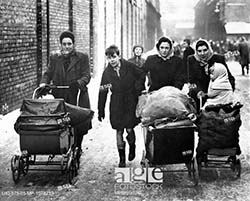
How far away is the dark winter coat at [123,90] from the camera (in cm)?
711

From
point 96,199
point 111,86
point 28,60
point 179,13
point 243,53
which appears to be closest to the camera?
point 96,199

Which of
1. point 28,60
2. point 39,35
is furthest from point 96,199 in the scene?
point 39,35

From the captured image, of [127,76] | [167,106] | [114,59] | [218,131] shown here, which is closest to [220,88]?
[218,131]

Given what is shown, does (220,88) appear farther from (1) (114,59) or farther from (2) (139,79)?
(1) (114,59)

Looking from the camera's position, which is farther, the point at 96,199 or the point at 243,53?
the point at 243,53

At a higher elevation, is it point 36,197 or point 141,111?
point 141,111

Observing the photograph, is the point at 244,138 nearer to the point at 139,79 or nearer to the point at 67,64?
→ the point at 139,79

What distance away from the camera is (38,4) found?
13.0 m

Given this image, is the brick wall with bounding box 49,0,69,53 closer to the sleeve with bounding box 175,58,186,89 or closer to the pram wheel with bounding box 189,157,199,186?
the sleeve with bounding box 175,58,186,89

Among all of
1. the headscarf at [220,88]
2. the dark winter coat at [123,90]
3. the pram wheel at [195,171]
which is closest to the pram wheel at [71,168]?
the dark winter coat at [123,90]

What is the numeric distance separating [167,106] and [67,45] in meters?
1.78

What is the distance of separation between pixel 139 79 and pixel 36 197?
223 centimetres

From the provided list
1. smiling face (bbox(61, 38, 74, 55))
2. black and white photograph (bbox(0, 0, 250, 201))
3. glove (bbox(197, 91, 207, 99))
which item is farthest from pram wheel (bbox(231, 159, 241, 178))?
smiling face (bbox(61, 38, 74, 55))

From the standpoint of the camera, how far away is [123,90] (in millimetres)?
7141
